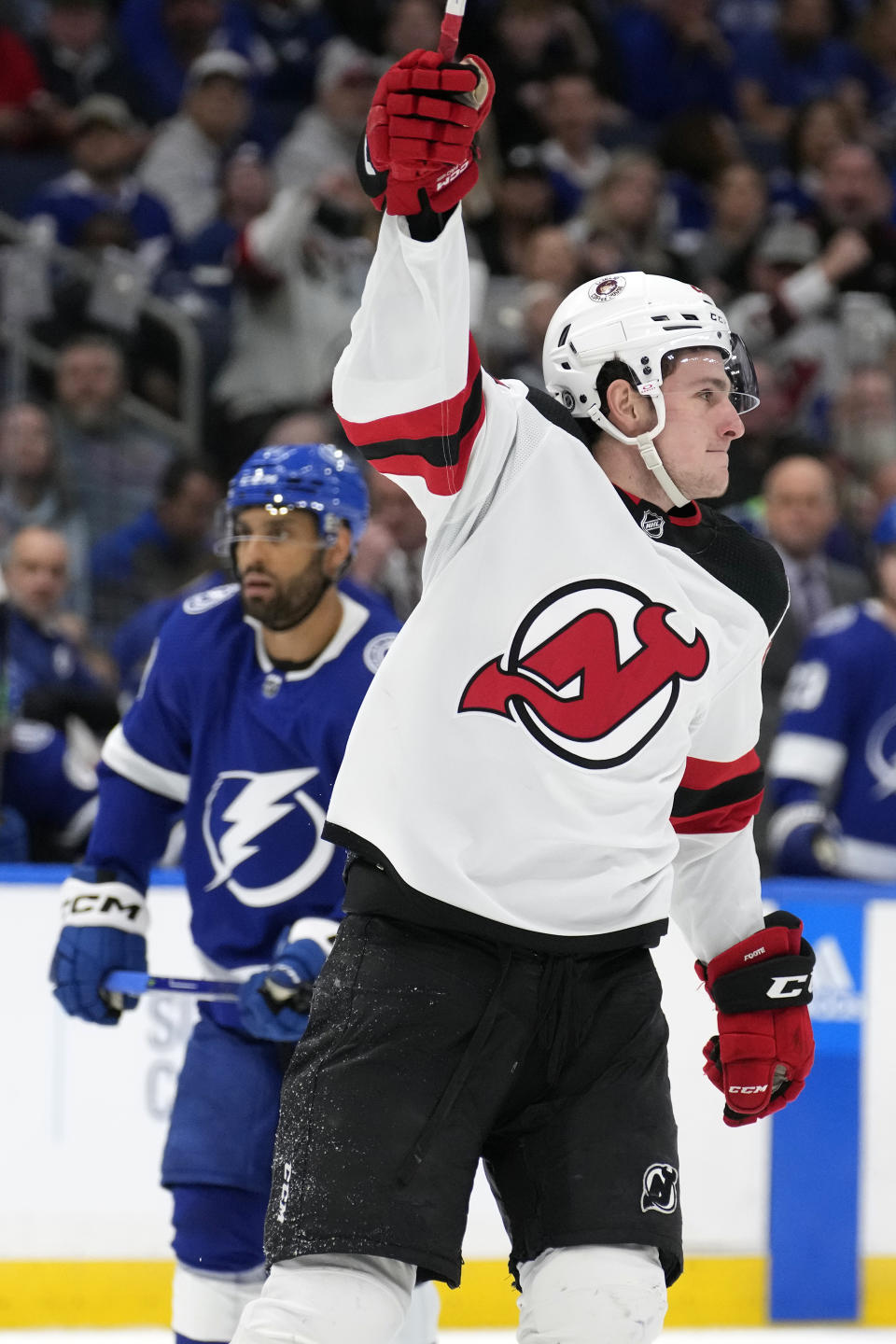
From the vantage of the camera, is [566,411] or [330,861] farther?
[330,861]

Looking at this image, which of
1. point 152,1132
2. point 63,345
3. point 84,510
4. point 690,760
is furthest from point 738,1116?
point 63,345

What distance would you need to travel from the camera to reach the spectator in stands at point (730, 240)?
6.37 m

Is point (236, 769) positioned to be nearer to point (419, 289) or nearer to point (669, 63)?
point (419, 289)

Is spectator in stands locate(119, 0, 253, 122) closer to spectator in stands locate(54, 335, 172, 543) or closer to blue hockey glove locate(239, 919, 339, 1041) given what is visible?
spectator in stands locate(54, 335, 172, 543)

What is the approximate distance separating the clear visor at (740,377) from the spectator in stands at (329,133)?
4285 mm

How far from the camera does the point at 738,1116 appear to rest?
89.8 inches

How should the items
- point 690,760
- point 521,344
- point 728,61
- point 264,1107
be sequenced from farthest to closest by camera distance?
point 728,61 → point 521,344 → point 264,1107 → point 690,760

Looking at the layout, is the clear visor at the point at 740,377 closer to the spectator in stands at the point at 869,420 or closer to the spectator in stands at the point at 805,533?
the spectator in stands at the point at 805,533

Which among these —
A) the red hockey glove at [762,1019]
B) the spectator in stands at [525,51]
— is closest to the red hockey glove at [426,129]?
the red hockey glove at [762,1019]

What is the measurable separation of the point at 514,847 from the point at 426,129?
2.33 feet

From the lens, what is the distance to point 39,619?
4.46 meters

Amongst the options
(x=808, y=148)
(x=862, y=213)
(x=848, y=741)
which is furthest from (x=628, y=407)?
(x=808, y=148)

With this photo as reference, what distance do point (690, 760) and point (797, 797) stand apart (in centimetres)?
198

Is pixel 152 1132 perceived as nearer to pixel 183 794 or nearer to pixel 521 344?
pixel 183 794
